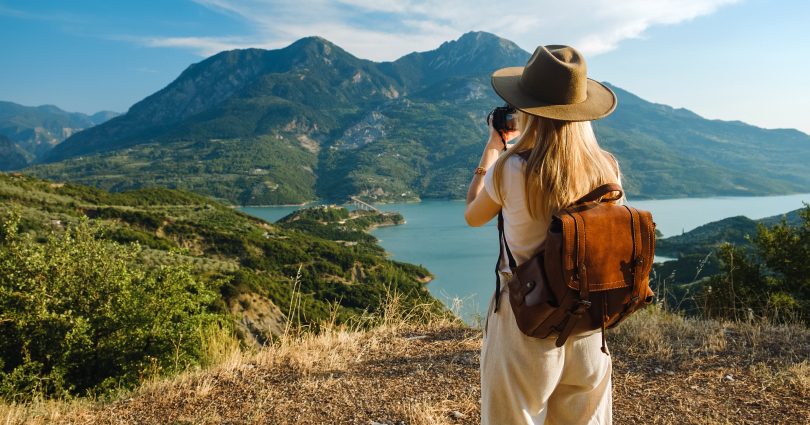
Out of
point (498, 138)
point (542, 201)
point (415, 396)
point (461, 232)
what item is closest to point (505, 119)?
point (498, 138)

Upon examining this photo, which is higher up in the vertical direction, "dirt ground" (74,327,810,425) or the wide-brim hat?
the wide-brim hat

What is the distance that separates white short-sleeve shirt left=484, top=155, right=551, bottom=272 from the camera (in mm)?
996

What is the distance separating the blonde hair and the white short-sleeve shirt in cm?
1

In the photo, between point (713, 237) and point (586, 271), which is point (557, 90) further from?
point (713, 237)

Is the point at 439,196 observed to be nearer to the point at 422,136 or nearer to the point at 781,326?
the point at 422,136

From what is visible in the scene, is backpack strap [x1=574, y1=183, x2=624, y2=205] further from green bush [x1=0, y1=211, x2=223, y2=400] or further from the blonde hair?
green bush [x1=0, y1=211, x2=223, y2=400]

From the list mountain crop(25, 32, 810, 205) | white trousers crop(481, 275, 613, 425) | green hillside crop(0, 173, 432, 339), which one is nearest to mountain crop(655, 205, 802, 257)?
mountain crop(25, 32, 810, 205)

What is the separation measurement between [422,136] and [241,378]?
136m

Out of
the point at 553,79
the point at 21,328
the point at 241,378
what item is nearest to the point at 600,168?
the point at 553,79

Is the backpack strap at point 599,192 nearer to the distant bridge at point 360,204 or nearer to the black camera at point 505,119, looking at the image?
the black camera at point 505,119

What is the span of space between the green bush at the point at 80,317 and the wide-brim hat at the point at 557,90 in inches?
148

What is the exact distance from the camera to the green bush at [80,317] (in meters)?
3.92

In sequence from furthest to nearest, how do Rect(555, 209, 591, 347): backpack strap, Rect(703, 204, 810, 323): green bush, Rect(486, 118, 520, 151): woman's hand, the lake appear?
the lake
Rect(703, 204, 810, 323): green bush
Rect(486, 118, 520, 151): woman's hand
Rect(555, 209, 591, 347): backpack strap

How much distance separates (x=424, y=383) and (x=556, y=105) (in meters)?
1.67
